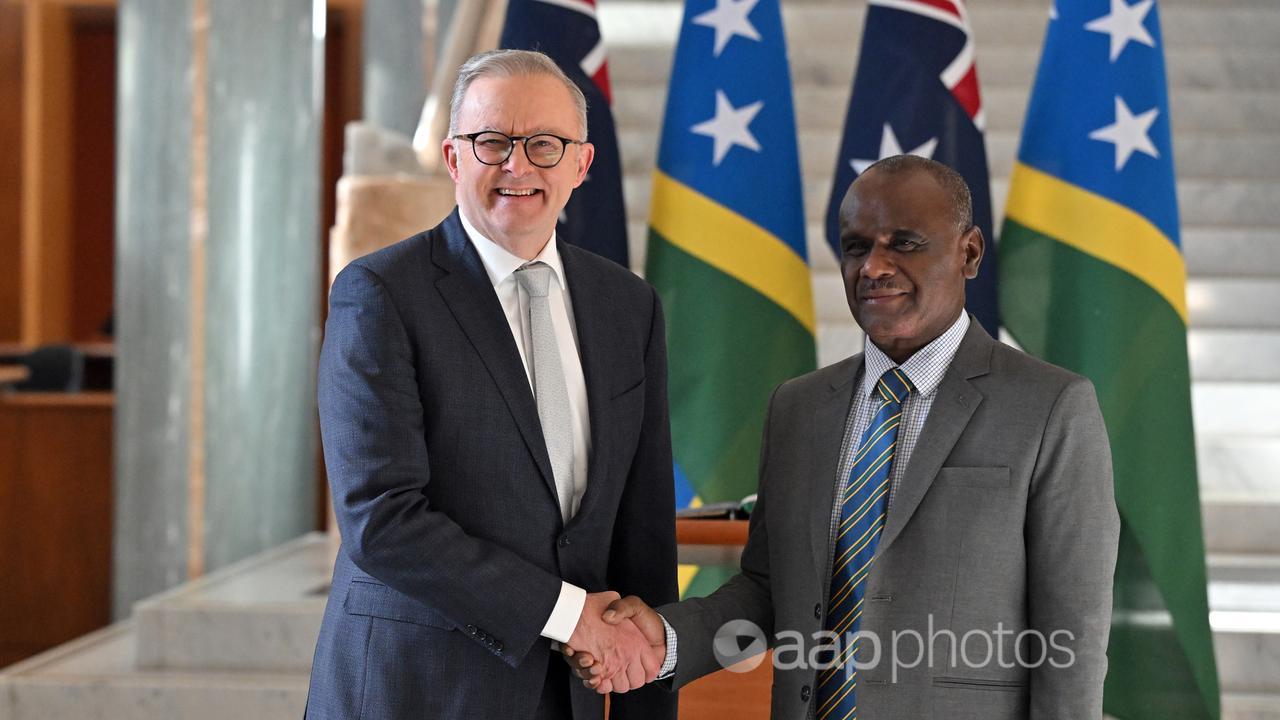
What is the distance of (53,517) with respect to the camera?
5.99 meters

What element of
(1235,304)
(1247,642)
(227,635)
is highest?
(1235,304)

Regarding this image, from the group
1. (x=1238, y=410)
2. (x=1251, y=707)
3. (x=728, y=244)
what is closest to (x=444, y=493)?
(x=728, y=244)

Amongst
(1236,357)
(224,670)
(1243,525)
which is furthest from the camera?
(1236,357)

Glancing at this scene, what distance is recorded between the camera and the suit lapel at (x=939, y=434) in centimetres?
160

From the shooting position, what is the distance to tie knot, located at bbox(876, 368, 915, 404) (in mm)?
1687

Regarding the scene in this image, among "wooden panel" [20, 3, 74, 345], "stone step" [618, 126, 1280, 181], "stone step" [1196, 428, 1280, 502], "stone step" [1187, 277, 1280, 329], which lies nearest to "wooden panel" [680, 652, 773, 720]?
"stone step" [1196, 428, 1280, 502]

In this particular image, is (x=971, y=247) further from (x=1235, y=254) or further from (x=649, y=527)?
(x=1235, y=254)

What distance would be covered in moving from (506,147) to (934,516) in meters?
0.73

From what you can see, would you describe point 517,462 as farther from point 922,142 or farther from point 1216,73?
point 1216,73

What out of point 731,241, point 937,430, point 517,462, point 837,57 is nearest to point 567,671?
point 517,462

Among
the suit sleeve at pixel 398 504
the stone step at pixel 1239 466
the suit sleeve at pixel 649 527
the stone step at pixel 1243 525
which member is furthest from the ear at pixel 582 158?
the stone step at pixel 1239 466

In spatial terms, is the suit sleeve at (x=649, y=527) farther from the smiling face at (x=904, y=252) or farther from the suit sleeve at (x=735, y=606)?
the smiling face at (x=904, y=252)

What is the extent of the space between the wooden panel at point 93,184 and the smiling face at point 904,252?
9195 millimetres

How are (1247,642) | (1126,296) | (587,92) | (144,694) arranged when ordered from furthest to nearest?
(144,694) → (1247,642) → (587,92) → (1126,296)
